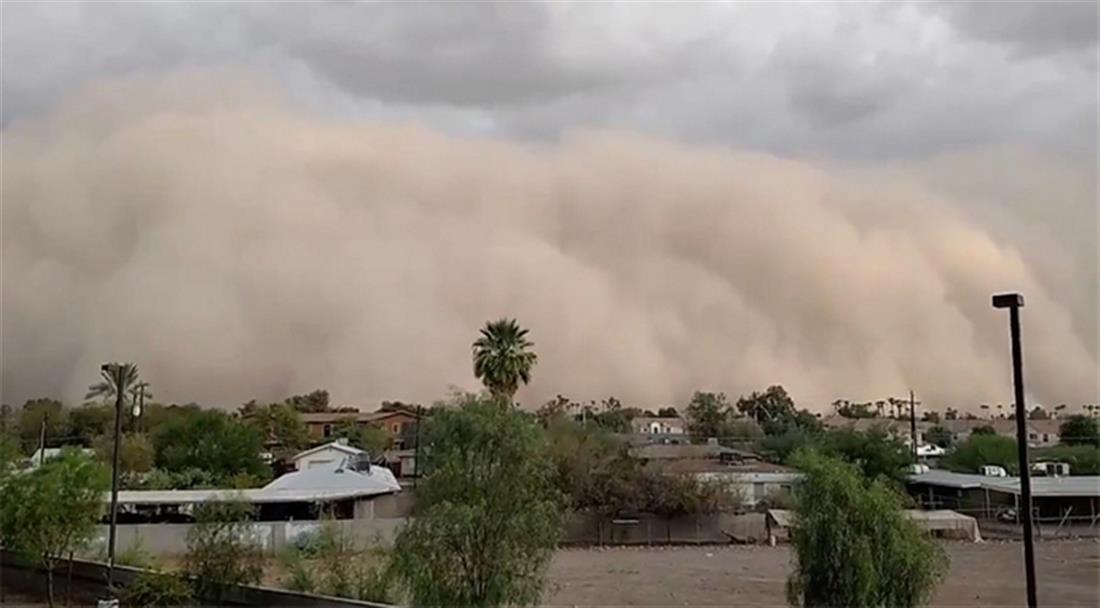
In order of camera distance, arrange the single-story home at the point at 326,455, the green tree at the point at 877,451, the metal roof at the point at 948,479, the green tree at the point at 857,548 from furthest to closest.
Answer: the single-story home at the point at 326,455, the green tree at the point at 877,451, the metal roof at the point at 948,479, the green tree at the point at 857,548

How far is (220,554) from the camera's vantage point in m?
25.6

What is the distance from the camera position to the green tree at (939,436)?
108700mm

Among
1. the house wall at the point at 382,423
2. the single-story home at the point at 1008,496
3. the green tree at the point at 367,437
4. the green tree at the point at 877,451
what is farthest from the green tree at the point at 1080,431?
the house wall at the point at 382,423

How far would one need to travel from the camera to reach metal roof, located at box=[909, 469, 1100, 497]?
5281 centimetres

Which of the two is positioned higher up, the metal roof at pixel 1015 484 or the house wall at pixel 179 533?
the metal roof at pixel 1015 484

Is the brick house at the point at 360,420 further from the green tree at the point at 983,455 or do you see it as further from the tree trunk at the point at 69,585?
the tree trunk at the point at 69,585

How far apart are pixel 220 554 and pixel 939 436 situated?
10099cm

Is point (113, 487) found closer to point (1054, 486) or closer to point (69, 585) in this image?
point (69, 585)

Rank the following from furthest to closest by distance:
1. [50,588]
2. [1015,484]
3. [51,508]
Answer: [1015,484]
[50,588]
[51,508]

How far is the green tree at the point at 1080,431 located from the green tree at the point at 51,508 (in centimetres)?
8673

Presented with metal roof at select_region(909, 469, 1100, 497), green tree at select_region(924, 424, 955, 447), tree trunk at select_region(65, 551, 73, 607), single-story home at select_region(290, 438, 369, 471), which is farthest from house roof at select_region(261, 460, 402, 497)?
green tree at select_region(924, 424, 955, 447)

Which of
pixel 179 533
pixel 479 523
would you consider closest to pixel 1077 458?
pixel 179 533

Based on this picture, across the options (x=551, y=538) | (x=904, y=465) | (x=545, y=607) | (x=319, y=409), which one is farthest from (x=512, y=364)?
(x=319, y=409)

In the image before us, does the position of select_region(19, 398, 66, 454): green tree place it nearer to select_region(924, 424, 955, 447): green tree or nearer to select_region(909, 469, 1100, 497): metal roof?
select_region(909, 469, 1100, 497): metal roof
